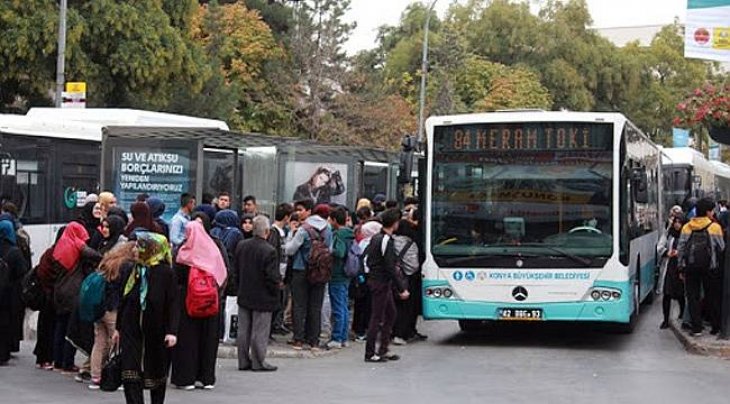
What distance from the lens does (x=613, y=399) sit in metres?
11.5

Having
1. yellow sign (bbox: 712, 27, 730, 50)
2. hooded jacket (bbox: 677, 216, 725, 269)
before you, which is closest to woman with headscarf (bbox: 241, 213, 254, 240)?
hooded jacket (bbox: 677, 216, 725, 269)

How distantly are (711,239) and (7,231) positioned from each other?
892cm

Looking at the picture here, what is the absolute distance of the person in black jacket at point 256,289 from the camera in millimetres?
12812

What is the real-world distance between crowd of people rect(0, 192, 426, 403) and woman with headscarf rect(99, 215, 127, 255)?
0.02m

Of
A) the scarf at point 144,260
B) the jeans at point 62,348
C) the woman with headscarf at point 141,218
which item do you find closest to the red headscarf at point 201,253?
the woman with headscarf at point 141,218

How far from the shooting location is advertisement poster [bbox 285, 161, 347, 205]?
22.0 meters

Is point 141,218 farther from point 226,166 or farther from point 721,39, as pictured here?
point 226,166

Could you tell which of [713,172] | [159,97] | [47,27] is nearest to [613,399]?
[47,27]

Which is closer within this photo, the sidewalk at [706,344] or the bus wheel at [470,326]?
the sidewalk at [706,344]

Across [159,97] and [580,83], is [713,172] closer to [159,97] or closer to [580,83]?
[159,97]

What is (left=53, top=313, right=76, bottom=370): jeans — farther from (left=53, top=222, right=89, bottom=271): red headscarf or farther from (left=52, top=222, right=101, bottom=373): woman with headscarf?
(left=53, top=222, right=89, bottom=271): red headscarf

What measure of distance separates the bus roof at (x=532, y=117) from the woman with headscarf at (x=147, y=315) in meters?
6.75

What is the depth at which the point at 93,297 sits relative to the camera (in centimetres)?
1126

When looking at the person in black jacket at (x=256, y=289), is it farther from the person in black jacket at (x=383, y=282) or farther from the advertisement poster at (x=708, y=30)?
the advertisement poster at (x=708, y=30)
